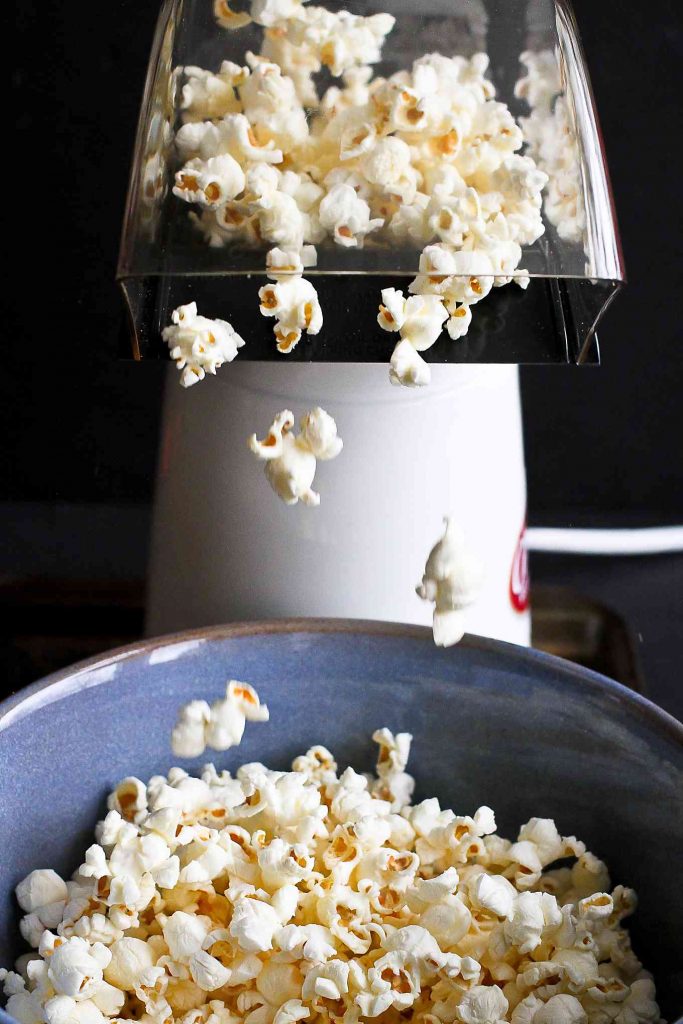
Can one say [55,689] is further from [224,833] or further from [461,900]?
[461,900]

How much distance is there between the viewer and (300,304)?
0.58m

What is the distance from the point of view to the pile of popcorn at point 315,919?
19.4 inches

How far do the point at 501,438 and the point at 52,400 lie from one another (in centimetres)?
49

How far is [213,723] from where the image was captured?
1.87ft

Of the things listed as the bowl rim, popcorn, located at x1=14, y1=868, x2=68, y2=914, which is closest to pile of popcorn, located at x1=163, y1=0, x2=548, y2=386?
the bowl rim

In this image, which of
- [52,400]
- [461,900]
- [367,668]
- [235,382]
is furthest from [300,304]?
[52,400]

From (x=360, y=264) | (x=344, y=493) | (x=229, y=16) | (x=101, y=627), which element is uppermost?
(x=229, y=16)

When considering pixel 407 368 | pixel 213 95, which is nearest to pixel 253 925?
pixel 407 368

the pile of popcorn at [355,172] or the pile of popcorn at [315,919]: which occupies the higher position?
the pile of popcorn at [355,172]

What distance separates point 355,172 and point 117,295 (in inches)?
17.0

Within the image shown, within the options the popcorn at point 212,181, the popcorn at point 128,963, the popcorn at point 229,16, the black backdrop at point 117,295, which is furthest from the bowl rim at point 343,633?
the black backdrop at point 117,295

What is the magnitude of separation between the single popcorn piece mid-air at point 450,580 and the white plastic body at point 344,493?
0.09 meters

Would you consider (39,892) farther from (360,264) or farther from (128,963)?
(360,264)

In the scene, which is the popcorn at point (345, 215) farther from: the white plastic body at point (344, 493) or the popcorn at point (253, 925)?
the popcorn at point (253, 925)
